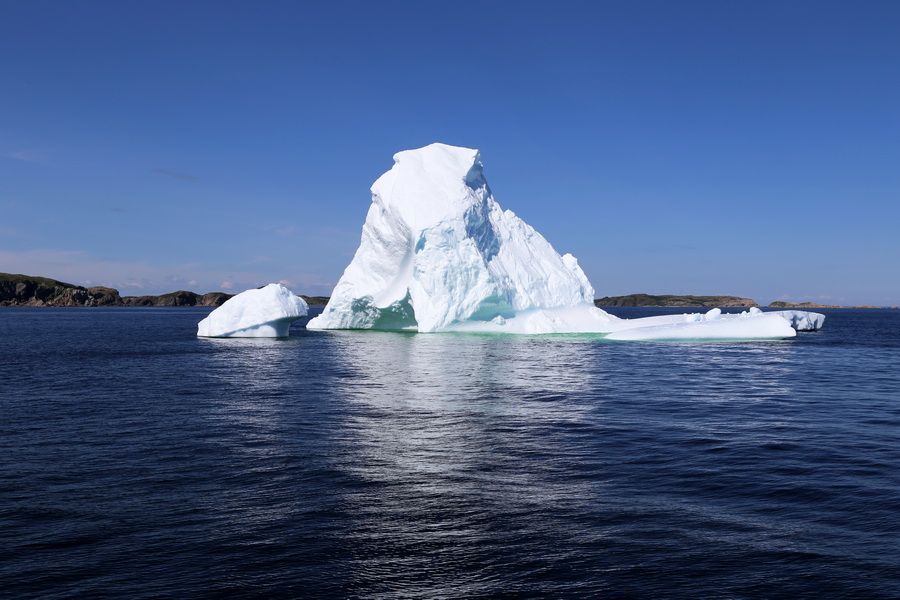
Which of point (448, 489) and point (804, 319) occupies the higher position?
point (804, 319)

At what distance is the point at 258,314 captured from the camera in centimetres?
4706

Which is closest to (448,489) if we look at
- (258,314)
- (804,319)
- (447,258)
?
(447,258)

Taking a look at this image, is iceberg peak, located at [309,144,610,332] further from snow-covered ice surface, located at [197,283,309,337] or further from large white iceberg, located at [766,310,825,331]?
large white iceberg, located at [766,310,825,331]

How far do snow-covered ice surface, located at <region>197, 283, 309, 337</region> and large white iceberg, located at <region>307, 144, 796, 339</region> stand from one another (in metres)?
6.48

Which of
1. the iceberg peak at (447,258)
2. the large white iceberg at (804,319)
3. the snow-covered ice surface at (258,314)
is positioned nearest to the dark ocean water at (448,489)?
the snow-covered ice surface at (258,314)

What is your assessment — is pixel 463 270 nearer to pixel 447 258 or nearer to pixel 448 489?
pixel 447 258

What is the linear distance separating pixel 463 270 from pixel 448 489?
36610 millimetres

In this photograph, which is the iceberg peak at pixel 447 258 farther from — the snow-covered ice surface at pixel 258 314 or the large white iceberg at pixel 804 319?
the large white iceberg at pixel 804 319

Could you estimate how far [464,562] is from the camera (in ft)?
24.8

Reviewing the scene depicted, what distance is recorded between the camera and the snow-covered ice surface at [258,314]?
46.7 meters

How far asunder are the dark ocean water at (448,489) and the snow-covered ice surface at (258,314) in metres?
23.4

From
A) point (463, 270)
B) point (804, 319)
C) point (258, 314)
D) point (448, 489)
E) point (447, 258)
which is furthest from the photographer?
point (804, 319)

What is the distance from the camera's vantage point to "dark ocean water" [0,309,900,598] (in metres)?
7.29

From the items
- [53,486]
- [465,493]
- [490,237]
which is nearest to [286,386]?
[53,486]
